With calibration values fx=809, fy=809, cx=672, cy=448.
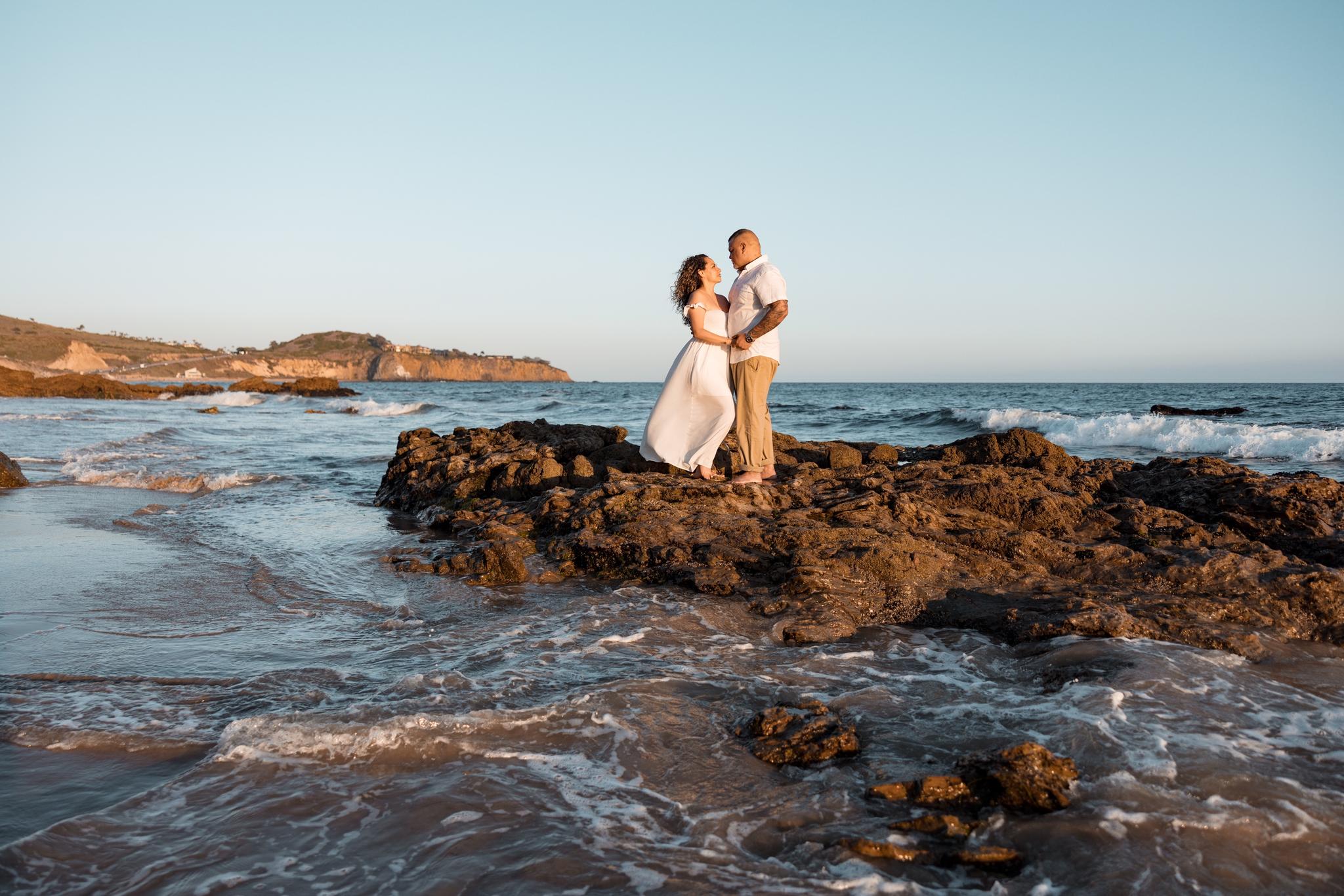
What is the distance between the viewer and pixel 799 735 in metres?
3.49

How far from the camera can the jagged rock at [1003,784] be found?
2947mm

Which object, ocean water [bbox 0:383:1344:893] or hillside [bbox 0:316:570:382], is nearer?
ocean water [bbox 0:383:1344:893]

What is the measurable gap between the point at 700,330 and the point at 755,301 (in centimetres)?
57

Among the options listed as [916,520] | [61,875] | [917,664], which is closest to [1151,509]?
[916,520]

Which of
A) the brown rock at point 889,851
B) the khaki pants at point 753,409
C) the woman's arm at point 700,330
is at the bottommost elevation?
the brown rock at point 889,851

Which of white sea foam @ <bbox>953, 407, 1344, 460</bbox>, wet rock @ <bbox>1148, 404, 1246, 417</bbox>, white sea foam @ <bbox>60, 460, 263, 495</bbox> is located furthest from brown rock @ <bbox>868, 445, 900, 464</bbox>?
wet rock @ <bbox>1148, 404, 1246, 417</bbox>

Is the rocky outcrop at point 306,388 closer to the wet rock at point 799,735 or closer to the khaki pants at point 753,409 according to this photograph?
the khaki pants at point 753,409

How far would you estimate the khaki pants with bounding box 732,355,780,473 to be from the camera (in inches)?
293

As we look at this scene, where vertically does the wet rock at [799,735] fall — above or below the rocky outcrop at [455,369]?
below

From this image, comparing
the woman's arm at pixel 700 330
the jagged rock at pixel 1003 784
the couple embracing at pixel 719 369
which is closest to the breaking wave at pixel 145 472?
the couple embracing at pixel 719 369

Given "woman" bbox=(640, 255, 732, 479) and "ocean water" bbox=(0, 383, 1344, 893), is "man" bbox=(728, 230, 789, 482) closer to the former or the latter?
"woman" bbox=(640, 255, 732, 479)

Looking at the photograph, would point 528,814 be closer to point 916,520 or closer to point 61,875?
point 61,875

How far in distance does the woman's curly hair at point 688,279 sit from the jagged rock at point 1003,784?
510 cm

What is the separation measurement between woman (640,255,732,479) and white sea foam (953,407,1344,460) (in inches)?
496
